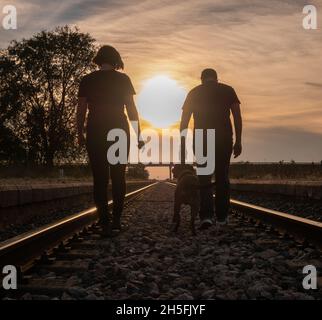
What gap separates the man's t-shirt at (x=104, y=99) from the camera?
6.87 m

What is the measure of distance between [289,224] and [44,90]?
3970 cm

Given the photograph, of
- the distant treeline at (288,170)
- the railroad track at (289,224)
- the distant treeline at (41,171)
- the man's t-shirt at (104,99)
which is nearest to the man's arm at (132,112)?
the man's t-shirt at (104,99)

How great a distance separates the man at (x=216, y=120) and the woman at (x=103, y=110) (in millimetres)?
978

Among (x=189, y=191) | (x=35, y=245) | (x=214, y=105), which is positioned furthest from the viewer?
(x=214, y=105)

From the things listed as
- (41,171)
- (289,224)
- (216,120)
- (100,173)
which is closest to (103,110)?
(100,173)

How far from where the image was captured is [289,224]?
6832 millimetres

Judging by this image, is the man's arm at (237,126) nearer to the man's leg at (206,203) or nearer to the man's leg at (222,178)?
the man's leg at (222,178)

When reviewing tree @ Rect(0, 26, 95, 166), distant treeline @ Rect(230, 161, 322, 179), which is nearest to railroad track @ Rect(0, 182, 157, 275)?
distant treeline @ Rect(230, 161, 322, 179)

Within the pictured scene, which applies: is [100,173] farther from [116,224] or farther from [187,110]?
[187,110]

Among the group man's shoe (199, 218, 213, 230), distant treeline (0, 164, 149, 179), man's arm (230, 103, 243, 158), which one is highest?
man's arm (230, 103, 243, 158)

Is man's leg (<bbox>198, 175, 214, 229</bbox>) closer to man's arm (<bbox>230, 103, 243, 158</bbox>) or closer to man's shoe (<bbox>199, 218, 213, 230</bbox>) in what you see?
man's shoe (<bbox>199, 218, 213, 230</bbox>)

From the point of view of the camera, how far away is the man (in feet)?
24.9

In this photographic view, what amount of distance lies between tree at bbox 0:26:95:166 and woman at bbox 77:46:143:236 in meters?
36.9

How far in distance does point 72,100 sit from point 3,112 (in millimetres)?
5516
